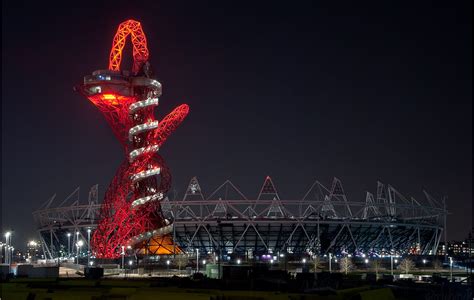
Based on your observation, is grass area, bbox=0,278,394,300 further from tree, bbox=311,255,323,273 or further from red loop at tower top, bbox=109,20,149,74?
red loop at tower top, bbox=109,20,149,74

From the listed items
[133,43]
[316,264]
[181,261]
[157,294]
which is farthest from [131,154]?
[157,294]

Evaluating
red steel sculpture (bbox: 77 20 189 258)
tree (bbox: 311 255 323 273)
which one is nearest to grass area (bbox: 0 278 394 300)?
tree (bbox: 311 255 323 273)

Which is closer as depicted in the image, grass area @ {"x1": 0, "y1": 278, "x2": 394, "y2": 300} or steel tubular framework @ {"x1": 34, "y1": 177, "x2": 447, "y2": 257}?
grass area @ {"x1": 0, "y1": 278, "x2": 394, "y2": 300}

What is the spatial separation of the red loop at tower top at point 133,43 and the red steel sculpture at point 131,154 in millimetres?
193

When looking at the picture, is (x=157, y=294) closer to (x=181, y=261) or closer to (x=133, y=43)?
(x=181, y=261)

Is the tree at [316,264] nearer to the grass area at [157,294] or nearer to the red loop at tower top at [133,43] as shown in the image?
the red loop at tower top at [133,43]

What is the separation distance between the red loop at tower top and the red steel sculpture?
Answer: 0.19 metres

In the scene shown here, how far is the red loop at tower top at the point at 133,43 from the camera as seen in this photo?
95431 mm

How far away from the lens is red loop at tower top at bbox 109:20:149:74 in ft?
313

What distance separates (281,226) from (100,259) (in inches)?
1649

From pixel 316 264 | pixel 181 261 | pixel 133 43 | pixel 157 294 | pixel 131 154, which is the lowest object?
pixel 157 294

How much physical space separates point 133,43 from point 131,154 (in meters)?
17.7

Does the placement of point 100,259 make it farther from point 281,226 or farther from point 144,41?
point 281,226

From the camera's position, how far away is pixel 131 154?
89188 millimetres
